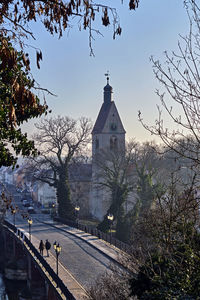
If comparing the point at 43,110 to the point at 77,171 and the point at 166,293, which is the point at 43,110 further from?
the point at 77,171

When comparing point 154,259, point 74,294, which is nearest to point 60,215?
point 74,294

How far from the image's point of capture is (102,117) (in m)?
62.1

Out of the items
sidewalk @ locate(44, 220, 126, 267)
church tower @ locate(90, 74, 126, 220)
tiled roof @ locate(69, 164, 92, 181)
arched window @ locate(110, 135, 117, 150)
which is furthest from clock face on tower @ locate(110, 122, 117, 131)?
sidewalk @ locate(44, 220, 126, 267)

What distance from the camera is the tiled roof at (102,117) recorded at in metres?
61.2

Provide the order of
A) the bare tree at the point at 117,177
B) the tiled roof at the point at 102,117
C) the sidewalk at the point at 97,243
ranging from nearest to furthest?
the sidewalk at the point at 97,243, the bare tree at the point at 117,177, the tiled roof at the point at 102,117

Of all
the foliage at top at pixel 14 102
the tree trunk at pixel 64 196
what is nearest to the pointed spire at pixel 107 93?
the tree trunk at pixel 64 196

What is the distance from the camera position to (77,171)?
69812 mm

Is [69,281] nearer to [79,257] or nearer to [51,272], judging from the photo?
[51,272]

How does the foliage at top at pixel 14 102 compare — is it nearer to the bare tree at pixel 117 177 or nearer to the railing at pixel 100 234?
the railing at pixel 100 234

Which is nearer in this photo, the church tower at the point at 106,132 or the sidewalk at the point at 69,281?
the sidewalk at the point at 69,281

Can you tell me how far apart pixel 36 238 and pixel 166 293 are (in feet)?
97.4

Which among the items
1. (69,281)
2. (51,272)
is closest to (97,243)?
(51,272)

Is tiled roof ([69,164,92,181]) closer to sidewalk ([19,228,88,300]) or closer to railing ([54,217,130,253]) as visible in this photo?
railing ([54,217,130,253])

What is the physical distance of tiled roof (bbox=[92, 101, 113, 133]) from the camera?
61.2 metres
